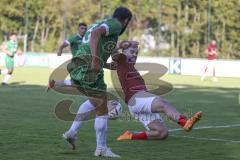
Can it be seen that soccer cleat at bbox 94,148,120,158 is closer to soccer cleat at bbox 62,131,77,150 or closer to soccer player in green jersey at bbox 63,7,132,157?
soccer player in green jersey at bbox 63,7,132,157

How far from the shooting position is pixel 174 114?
987 cm

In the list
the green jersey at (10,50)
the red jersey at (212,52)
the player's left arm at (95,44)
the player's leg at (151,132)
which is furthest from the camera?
the red jersey at (212,52)

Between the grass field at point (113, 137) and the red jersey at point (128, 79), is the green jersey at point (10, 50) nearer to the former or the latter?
the grass field at point (113, 137)

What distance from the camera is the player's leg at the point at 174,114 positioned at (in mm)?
9617

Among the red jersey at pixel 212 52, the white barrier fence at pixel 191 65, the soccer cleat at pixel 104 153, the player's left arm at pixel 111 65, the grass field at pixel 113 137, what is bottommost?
the white barrier fence at pixel 191 65

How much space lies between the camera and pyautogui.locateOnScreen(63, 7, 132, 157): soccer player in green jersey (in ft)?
29.1

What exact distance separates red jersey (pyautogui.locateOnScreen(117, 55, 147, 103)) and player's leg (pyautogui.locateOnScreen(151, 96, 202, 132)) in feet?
1.97

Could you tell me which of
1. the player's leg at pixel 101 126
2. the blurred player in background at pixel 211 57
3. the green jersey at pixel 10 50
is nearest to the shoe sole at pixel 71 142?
the player's leg at pixel 101 126

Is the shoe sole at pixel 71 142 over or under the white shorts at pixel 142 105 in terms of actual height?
under

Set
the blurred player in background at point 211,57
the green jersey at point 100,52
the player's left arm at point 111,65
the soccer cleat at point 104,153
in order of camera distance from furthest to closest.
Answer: the blurred player in background at point 211,57 → the player's left arm at point 111,65 → the soccer cleat at point 104,153 → the green jersey at point 100,52

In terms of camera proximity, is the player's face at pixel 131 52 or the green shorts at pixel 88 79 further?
the player's face at pixel 131 52

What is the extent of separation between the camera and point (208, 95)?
74.5ft

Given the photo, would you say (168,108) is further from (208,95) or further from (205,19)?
(205,19)

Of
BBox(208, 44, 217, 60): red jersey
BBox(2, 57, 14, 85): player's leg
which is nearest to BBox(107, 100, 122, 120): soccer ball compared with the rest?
BBox(2, 57, 14, 85): player's leg
